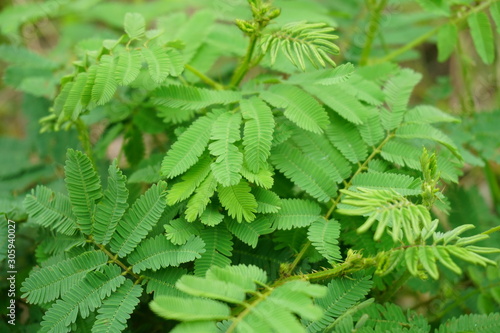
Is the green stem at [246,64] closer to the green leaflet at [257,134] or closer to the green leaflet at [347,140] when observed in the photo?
the green leaflet at [257,134]

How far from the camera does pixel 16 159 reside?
2.30m

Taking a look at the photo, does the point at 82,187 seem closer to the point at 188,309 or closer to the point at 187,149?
the point at 187,149

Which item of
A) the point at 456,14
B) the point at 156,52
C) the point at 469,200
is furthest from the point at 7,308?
the point at 456,14

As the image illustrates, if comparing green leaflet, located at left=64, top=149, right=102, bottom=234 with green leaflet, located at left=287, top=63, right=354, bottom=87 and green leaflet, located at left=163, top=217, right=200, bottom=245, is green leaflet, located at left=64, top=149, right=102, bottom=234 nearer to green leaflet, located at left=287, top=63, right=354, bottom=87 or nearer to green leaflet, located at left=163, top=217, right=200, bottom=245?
green leaflet, located at left=163, top=217, right=200, bottom=245

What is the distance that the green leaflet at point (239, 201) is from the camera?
4.65 feet

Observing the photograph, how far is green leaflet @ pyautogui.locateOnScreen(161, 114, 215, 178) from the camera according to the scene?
1450 mm

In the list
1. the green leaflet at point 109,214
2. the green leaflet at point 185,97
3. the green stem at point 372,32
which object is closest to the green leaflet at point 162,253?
the green leaflet at point 109,214

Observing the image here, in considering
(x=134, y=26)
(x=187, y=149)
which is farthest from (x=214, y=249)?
(x=134, y=26)

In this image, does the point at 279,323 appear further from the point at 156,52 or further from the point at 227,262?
the point at 156,52

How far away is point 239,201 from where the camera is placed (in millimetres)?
1432

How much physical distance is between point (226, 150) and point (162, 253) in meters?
0.39

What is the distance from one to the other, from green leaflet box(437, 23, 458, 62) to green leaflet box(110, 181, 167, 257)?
1451 mm

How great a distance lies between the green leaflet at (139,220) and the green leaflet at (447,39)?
145 centimetres

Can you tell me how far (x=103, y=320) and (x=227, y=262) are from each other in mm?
408
